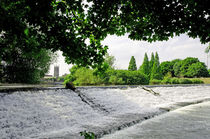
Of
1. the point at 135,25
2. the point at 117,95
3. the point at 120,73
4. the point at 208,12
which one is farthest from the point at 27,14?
the point at 120,73

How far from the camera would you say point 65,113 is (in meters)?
9.55

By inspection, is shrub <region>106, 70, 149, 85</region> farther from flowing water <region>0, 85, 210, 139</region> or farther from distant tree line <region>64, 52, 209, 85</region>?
flowing water <region>0, 85, 210, 139</region>

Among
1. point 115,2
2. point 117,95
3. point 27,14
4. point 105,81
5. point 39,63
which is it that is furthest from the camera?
point 105,81

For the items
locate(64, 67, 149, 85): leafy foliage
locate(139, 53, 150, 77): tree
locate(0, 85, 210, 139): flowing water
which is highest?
locate(139, 53, 150, 77): tree

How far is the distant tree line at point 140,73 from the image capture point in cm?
2647

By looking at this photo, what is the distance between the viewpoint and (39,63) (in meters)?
20.4

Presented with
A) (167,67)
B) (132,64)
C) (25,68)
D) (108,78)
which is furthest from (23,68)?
(167,67)

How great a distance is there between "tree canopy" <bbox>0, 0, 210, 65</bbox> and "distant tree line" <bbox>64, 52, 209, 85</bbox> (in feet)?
3.10

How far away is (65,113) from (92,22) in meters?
5.67

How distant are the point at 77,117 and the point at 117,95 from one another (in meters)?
6.35

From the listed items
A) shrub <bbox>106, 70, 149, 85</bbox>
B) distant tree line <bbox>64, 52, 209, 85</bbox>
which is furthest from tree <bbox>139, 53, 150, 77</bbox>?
shrub <bbox>106, 70, 149, 85</bbox>

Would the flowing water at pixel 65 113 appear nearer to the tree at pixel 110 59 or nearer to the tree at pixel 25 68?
the tree at pixel 25 68

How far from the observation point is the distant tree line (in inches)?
1042

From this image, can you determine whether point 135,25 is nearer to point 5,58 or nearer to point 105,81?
point 5,58
